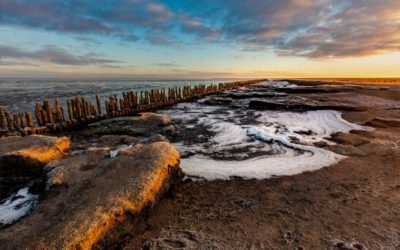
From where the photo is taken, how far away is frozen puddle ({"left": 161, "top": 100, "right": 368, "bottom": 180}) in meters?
6.94

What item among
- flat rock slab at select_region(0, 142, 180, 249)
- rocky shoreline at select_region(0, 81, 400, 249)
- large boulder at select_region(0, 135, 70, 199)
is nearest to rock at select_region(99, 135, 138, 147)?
rocky shoreline at select_region(0, 81, 400, 249)

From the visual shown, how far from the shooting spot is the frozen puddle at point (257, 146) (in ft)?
22.8

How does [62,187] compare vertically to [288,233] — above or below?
above

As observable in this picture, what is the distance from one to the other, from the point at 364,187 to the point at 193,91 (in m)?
27.3

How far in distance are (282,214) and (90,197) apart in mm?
3598

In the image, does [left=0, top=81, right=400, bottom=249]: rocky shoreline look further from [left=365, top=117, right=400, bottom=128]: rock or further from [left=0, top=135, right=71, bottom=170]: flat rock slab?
[left=365, top=117, right=400, bottom=128]: rock

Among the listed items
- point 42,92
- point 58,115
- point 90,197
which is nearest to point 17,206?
point 90,197

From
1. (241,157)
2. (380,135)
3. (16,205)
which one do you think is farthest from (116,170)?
(380,135)

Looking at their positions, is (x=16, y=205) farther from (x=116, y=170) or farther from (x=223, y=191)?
(x=223, y=191)

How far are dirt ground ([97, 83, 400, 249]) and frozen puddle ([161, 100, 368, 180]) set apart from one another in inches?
23.6

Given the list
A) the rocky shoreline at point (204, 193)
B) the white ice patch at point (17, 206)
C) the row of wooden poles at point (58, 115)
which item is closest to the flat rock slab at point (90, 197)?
the rocky shoreline at point (204, 193)

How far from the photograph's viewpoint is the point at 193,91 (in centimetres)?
3180

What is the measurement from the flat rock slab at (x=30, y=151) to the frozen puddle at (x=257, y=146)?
390cm

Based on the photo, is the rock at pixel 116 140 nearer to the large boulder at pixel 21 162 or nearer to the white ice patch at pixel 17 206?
the large boulder at pixel 21 162
